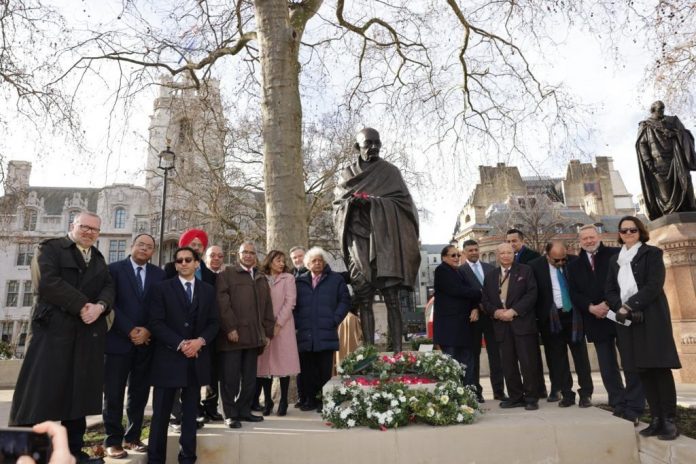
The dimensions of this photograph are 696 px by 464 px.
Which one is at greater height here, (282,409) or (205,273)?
(205,273)

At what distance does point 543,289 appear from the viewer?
5664 millimetres

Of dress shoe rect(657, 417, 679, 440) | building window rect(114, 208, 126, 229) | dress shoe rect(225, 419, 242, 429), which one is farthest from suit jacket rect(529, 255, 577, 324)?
building window rect(114, 208, 126, 229)

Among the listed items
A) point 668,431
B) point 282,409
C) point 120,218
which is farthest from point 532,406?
point 120,218

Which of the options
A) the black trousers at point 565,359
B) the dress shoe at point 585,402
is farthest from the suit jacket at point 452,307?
the dress shoe at point 585,402

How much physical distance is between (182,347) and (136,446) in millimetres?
1146

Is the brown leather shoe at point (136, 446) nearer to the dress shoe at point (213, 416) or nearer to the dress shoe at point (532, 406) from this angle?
the dress shoe at point (213, 416)

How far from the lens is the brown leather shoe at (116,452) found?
3.96 m

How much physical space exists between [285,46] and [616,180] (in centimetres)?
5906

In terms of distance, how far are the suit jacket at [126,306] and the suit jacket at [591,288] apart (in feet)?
15.4

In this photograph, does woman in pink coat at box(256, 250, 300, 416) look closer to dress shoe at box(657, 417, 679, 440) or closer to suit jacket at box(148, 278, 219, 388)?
suit jacket at box(148, 278, 219, 388)

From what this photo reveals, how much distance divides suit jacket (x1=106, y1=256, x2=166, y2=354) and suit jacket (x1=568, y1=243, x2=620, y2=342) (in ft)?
15.4

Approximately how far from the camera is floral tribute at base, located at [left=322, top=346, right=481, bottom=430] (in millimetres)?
4270

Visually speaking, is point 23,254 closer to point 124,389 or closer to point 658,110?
point 124,389

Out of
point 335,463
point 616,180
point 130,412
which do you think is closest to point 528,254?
point 335,463
